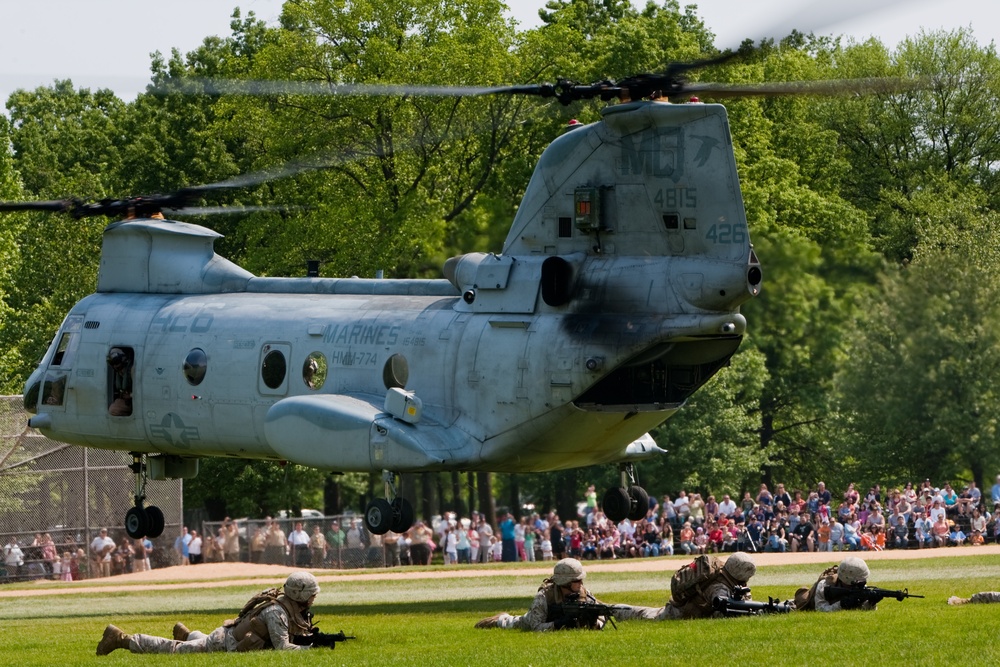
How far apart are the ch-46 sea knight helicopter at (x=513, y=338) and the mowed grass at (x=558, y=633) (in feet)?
9.00

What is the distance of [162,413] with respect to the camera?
3180 centimetres

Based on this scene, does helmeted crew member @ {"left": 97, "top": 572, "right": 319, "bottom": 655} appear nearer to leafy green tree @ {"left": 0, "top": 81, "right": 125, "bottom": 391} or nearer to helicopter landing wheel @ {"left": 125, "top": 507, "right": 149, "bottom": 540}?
helicopter landing wheel @ {"left": 125, "top": 507, "right": 149, "bottom": 540}

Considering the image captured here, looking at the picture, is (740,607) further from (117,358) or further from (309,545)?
(309,545)

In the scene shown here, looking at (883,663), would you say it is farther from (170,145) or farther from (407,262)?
(170,145)

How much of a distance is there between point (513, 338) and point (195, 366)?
6.87 m

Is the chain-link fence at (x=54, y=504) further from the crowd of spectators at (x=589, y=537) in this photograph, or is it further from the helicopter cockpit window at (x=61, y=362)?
the helicopter cockpit window at (x=61, y=362)

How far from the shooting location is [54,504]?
45344 mm

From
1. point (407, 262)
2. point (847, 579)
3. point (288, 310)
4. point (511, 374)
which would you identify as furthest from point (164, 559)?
point (847, 579)

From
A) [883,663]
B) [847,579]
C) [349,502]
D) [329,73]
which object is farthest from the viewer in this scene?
[349,502]

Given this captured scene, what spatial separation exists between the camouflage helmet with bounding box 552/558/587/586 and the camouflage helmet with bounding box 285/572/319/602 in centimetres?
286

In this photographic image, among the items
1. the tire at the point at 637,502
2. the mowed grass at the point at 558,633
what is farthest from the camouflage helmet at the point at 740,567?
the tire at the point at 637,502

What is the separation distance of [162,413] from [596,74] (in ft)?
101

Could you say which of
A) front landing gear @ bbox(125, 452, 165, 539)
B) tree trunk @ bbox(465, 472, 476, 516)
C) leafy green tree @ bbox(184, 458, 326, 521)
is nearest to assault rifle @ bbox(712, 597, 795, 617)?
front landing gear @ bbox(125, 452, 165, 539)

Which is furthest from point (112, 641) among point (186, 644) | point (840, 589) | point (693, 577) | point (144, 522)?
point (144, 522)
